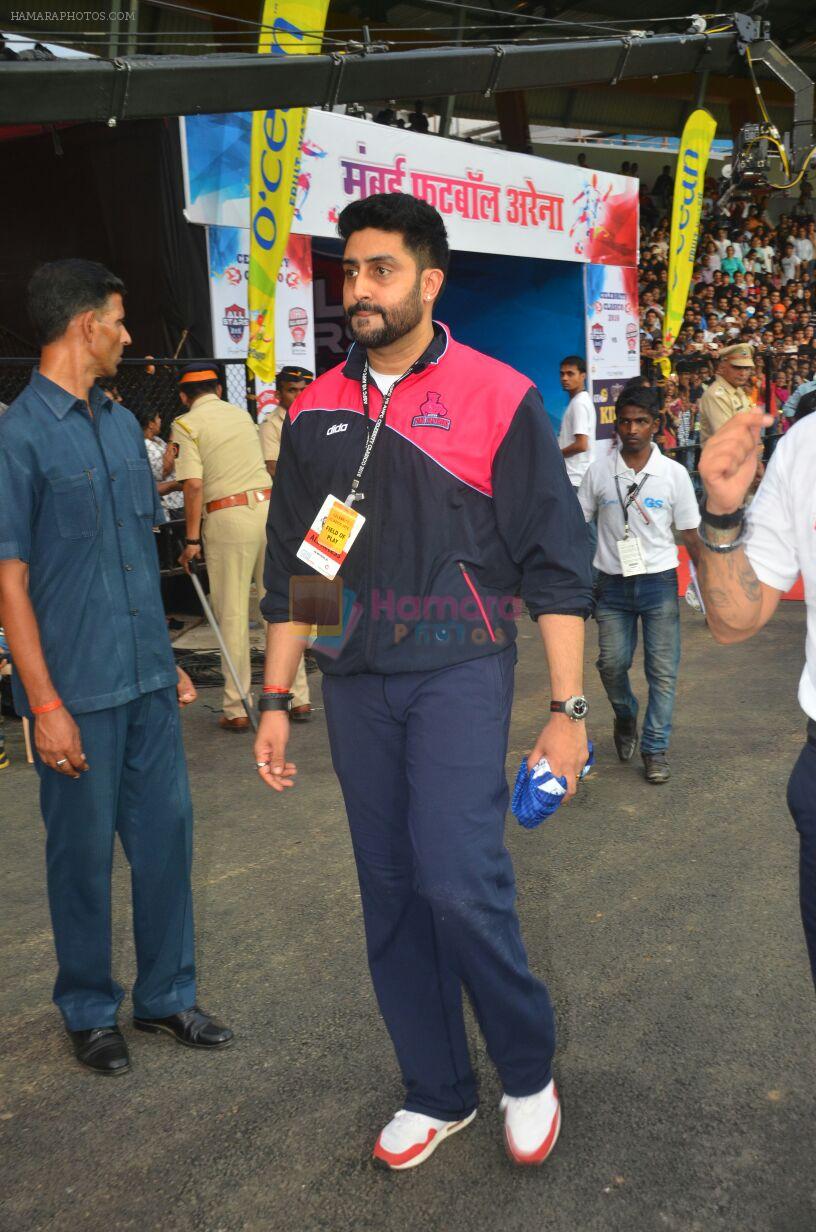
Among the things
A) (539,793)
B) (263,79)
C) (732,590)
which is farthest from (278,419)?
(732,590)

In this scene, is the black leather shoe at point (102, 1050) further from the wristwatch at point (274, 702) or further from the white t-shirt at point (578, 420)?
the white t-shirt at point (578, 420)

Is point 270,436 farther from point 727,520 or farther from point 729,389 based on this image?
point 727,520

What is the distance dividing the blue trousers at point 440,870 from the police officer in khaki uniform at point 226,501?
172 inches

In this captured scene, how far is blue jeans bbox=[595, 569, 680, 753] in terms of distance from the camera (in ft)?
19.2

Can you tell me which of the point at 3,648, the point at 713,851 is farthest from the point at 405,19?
the point at 713,851

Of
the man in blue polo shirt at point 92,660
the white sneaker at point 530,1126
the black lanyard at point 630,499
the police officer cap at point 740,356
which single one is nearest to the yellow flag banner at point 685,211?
the police officer cap at point 740,356

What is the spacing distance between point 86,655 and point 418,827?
113cm

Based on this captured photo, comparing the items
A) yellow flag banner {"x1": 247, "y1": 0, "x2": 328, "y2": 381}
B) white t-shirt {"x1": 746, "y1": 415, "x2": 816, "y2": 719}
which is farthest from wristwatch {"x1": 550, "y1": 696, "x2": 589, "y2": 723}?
A: yellow flag banner {"x1": 247, "y1": 0, "x2": 328, "y2": 381}

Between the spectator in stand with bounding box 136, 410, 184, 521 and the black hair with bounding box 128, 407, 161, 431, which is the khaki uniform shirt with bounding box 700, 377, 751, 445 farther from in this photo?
the black hair with bounding box 128, 407, 161, 431

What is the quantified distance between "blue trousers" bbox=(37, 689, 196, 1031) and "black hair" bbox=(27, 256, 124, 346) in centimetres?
105

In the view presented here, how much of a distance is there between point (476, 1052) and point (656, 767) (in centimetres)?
270

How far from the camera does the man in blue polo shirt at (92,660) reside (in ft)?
9.99

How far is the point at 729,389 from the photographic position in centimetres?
945

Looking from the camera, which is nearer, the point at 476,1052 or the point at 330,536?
the point at 330,536
